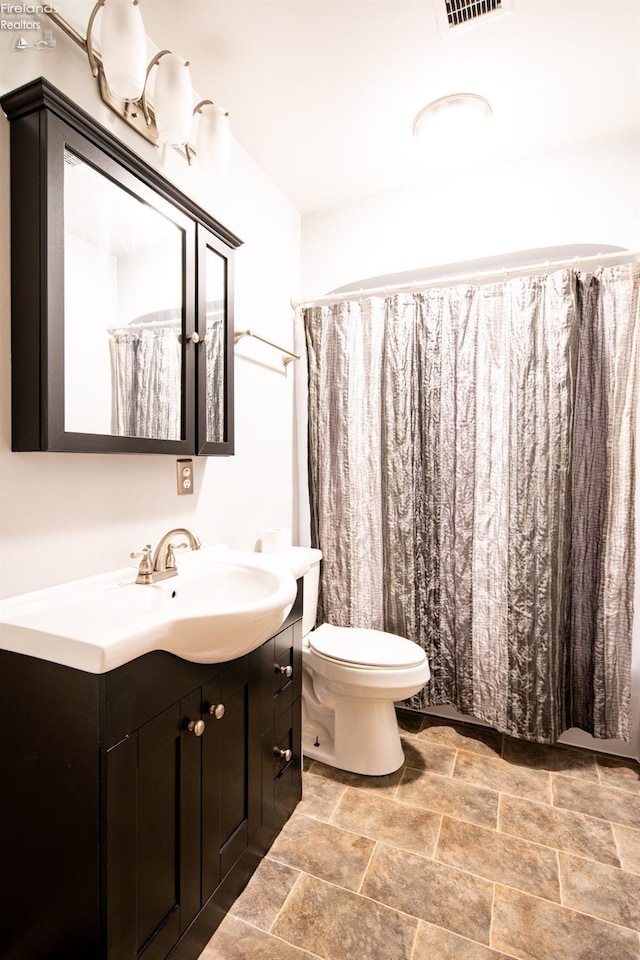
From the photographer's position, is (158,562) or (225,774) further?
(158,562)

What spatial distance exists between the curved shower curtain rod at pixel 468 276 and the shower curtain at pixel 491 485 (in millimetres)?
50

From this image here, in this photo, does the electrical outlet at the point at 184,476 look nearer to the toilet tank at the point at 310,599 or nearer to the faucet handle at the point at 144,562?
the faucet handle at the point at 144,562

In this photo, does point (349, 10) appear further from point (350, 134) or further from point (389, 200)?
point (389, 200)

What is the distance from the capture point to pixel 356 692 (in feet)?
5.95

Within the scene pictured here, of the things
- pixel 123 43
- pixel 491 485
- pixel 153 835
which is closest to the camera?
pixel 153 835

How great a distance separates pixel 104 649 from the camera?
31.8 inches

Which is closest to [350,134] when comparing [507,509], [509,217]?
[509,217]

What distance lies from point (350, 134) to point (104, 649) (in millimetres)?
2108

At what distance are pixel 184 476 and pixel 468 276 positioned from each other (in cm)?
151

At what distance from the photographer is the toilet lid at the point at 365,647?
71.9 inches

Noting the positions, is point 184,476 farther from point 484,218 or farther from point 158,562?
point 484,218

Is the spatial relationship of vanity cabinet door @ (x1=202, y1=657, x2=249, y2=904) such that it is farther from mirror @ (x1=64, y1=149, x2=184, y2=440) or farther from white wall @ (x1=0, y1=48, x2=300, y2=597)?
mirror @ (x1=64, y1=149, x2=184, y2=440)

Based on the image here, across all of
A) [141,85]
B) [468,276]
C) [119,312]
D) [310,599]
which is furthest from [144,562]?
[468,276]
